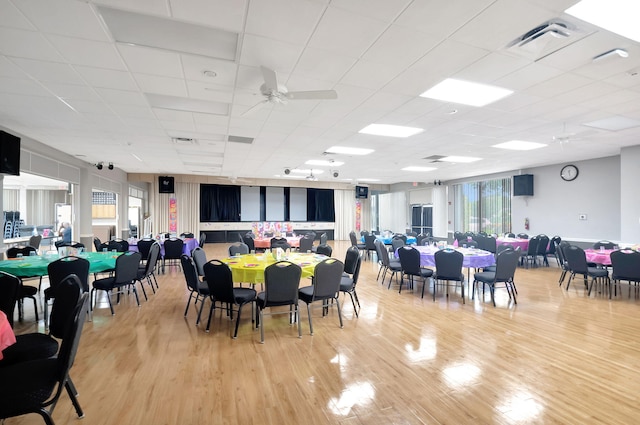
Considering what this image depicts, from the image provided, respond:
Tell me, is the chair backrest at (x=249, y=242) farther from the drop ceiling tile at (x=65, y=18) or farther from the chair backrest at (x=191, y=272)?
the drop ceiling tile at (x=65, y=18)

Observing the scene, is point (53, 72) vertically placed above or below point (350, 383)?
above

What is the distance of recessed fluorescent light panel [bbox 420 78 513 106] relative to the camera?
13.5 feet

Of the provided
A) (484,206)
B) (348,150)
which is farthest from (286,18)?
(484,206)

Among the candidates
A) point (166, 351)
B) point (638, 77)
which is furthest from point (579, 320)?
point (166, 351)

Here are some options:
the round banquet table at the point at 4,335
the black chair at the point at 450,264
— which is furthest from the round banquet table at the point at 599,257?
the round banquet table at the point at 4,335

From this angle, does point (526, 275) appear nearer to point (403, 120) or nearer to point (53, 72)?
point (403, 120)

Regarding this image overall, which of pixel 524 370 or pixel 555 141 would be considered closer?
pixel 524 370

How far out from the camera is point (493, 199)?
43.7ft

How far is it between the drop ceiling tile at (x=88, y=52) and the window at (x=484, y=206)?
1342 cm

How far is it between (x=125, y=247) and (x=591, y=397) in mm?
8846

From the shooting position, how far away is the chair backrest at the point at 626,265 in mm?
5523

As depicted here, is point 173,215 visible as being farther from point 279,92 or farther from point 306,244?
point 279,92

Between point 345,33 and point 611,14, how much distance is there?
232cm

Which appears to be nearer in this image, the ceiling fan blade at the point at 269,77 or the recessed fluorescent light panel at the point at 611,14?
the recessed fluorescent light panel at the point at 611,14
